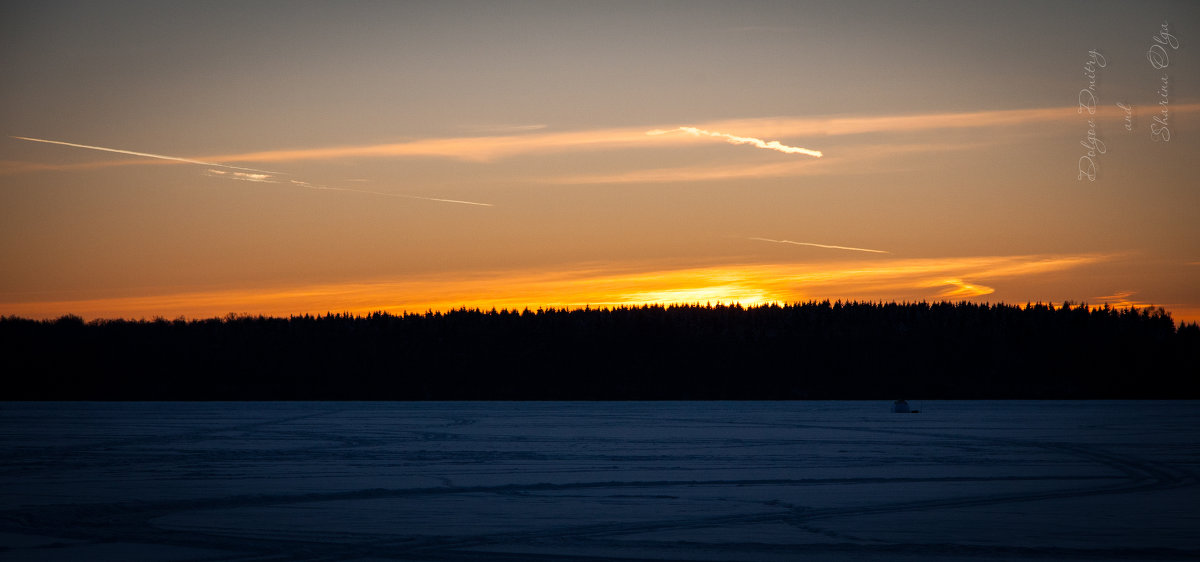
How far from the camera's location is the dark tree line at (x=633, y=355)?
138625 millimetres

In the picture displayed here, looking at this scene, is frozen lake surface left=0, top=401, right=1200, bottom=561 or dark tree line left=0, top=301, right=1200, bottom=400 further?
dark tree line left=0, top=301, right=1200, bottom=400

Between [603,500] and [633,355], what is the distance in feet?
419

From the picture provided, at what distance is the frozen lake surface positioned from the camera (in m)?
14.1

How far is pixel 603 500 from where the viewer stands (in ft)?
60.8

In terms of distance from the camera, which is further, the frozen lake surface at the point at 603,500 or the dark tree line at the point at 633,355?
the dark tree line at the point at 633,355

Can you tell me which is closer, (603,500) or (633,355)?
(603,500)

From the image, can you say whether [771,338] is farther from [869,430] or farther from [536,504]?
[536,504]

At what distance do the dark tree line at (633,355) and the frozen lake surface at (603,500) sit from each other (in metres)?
108

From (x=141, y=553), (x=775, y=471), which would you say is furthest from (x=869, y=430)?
(x=141, y=553)

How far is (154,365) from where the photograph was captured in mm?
140000

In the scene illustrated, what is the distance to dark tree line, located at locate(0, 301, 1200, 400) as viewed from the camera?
13862 cm

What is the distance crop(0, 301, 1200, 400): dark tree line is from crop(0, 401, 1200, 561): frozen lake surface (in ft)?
355

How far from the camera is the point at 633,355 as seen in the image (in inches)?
5748

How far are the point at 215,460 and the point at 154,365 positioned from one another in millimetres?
121109
